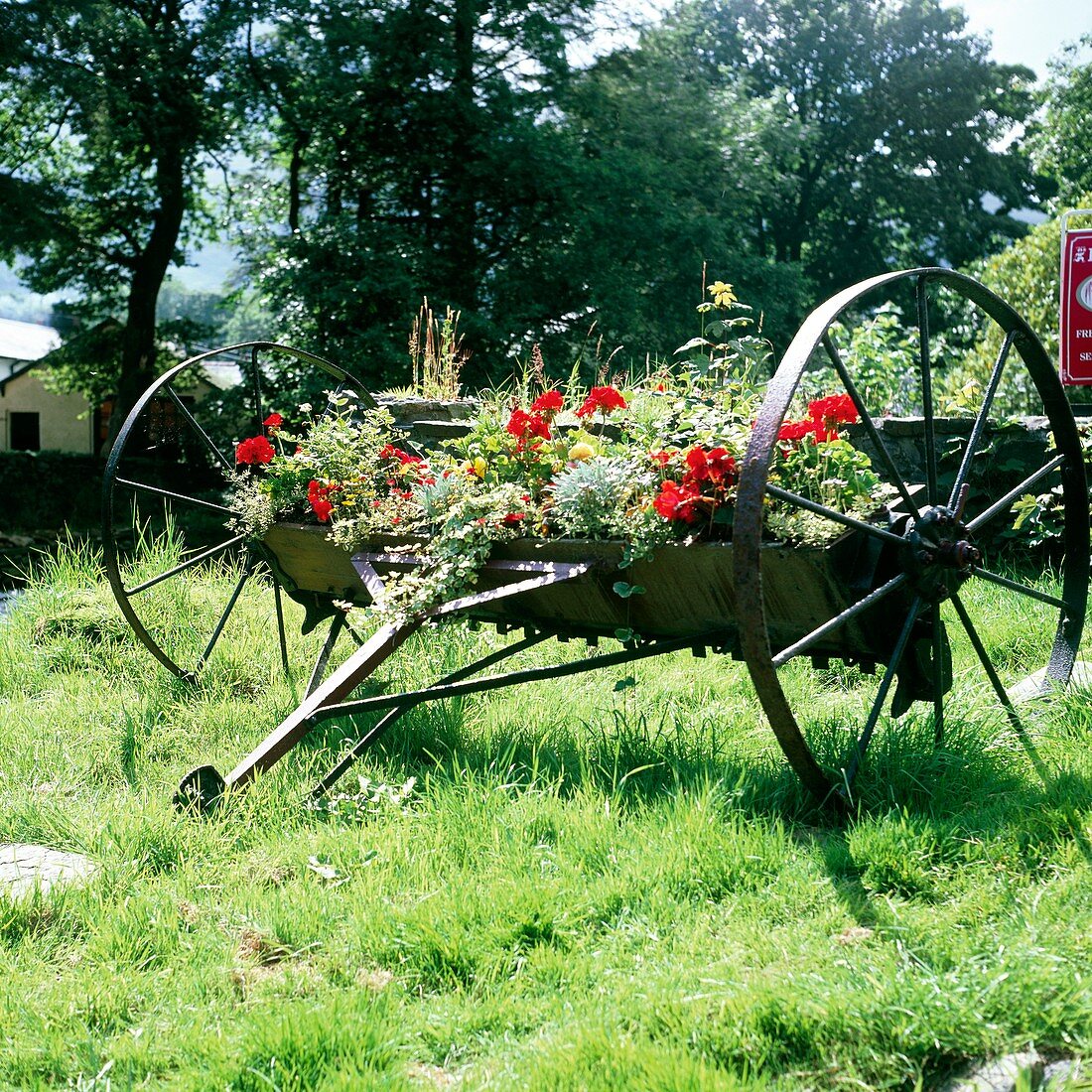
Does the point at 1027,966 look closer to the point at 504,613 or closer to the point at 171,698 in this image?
the point at 504,613

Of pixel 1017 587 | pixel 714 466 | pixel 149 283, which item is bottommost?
pixel 1017 587

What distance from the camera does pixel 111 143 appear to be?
50.6 feet

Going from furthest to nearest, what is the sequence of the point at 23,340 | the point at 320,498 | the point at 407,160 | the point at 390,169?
the point at 23,340 → the point at 390,169 → the point at 407,160 → the point at 320,498

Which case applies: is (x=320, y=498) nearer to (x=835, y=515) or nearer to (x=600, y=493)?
(x=600, y=493)

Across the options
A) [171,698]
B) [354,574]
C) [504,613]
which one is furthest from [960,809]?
[171,698]

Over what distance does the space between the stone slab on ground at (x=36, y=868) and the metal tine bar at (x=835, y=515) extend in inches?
78.8

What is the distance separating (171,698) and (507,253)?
478 inches

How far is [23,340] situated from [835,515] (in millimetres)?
31701

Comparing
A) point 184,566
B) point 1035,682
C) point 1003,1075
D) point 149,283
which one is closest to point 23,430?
point 149,283

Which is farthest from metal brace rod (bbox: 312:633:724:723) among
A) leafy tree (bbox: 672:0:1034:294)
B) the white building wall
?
the white building wall

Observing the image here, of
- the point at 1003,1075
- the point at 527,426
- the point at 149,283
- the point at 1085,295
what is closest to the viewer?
the point at 1003,1075

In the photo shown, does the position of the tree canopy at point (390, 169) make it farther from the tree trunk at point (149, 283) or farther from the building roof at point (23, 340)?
the building roof at point (23, 340)

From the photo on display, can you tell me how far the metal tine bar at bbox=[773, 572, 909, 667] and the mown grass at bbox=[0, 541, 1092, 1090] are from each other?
0.44 metres

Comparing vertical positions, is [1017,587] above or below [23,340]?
below
